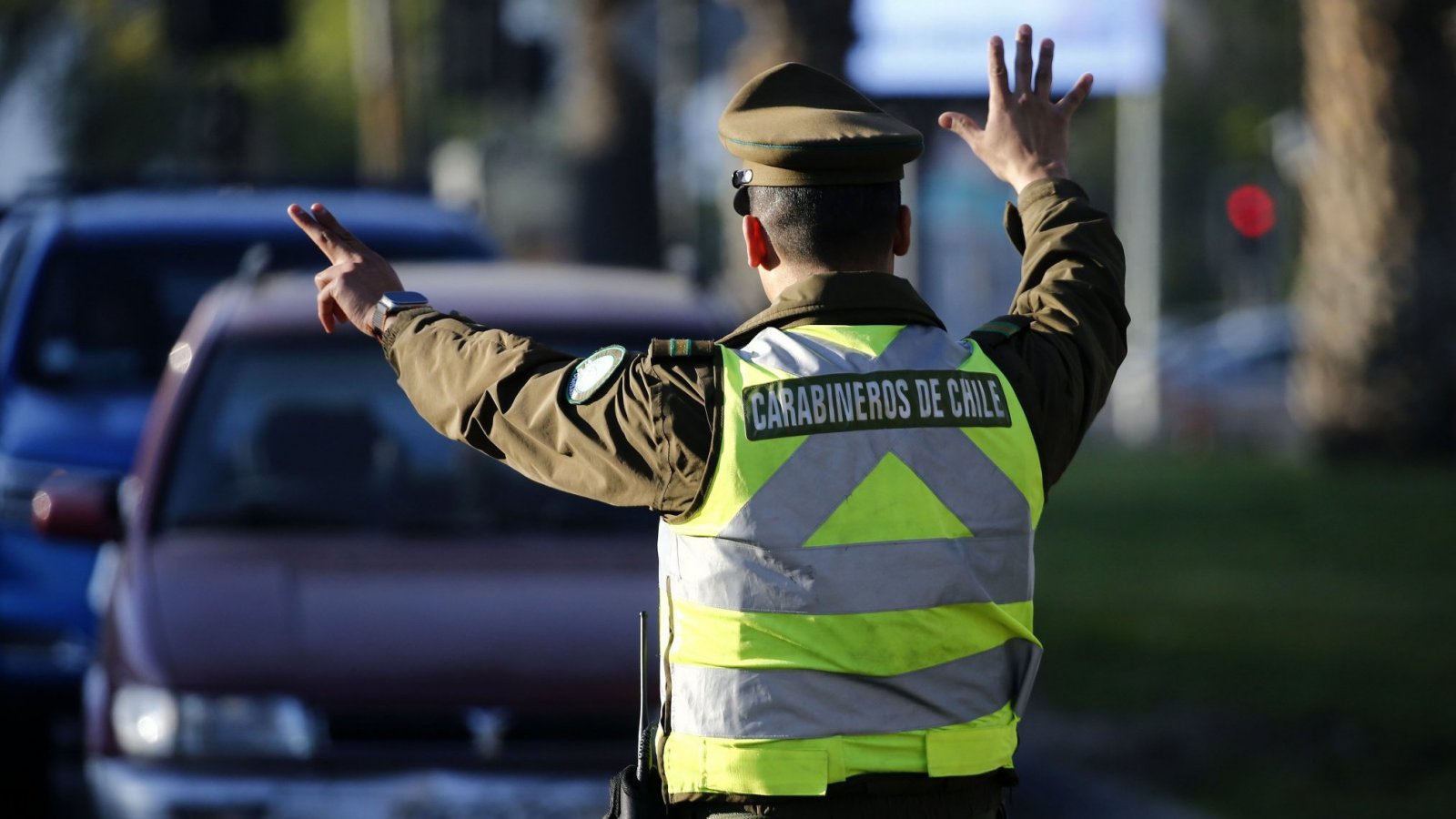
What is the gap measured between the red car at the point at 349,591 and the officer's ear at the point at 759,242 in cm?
200

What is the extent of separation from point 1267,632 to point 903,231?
672 centimetres

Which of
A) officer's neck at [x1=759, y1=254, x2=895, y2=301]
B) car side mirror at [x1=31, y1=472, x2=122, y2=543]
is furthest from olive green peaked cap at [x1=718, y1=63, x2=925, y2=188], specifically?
car side mirror at [x1=31, y1=472, x2=122, y2=543]

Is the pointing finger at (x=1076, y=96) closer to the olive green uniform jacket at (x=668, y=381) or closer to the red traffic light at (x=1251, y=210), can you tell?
the olive green uniform jacket at (x=668, y=381)

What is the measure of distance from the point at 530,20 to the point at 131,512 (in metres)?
27.5

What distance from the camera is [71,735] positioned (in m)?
8.09

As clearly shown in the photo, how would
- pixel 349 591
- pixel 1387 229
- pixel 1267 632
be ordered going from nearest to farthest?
pixel 349 591 < pixel 1267 632 < pixel 1387 229

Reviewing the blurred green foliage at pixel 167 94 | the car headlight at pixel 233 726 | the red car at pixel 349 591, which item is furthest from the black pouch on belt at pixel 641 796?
the blurred green foliage at pixel 167 94

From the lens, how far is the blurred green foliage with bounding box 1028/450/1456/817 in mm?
7383

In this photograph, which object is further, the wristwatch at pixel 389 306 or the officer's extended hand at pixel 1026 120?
the officer's extended hand at pixel 1026 120

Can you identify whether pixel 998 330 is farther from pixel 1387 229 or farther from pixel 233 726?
pixel 1387 229

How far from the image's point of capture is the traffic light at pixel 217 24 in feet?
40.8

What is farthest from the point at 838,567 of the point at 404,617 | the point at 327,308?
the point at 404,617

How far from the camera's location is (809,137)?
2.90 m

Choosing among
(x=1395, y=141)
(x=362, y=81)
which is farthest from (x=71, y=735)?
(x=362, y=81)
